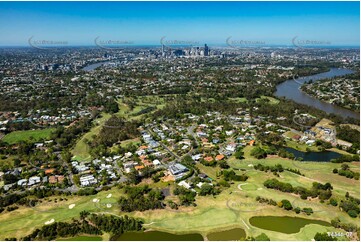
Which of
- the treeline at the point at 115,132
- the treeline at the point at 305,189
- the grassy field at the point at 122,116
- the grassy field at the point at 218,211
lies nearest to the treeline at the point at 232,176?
the grassy field at the point at 218,211

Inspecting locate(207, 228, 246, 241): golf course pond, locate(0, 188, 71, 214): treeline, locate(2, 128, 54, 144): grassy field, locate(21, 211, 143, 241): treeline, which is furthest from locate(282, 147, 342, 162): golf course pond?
locate(2, 128, 54, 144): grassy field

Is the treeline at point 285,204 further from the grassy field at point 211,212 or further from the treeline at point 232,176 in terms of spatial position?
the treeline at point 232,176

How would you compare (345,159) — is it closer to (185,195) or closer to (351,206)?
(351,206)

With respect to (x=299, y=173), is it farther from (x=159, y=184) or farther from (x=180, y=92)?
(x=180, y=92)

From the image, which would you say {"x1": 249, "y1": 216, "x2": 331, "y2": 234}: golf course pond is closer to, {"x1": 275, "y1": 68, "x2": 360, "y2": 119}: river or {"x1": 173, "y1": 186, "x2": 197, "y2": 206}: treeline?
{"x1": 173, "y1": 186, "x2": 197, "y2": 206}: treeline

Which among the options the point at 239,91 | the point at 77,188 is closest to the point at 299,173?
the point at 77,188

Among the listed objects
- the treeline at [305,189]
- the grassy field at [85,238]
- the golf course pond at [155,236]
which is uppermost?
the treeline at [305,189]
